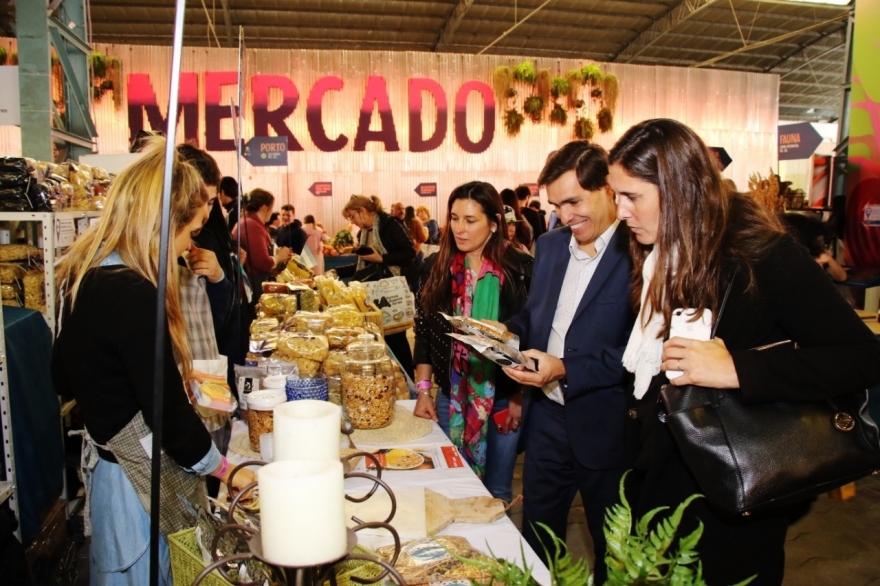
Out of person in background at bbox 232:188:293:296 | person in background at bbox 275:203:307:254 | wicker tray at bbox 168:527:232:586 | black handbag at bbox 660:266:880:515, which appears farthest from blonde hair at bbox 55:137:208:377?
person in background at bbox 275:203:307:254

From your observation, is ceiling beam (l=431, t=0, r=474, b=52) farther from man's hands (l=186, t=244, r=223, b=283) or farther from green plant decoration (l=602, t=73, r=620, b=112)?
man's hands (l=186, t=244, r=223, b=283)

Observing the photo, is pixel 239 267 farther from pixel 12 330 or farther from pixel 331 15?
pixel 331 15

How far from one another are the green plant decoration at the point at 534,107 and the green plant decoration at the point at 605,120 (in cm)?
115

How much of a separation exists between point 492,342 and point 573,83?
38.5 feet

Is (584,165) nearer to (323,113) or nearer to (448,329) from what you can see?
(448,329)

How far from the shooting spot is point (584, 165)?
2.19 meters

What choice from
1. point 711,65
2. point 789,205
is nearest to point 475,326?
point 789,205

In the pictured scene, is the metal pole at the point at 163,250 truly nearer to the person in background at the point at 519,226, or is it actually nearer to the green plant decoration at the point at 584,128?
the person in background at the point at 519,226

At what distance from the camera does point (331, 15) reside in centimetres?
1405

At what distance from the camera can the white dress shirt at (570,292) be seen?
88.1 inches

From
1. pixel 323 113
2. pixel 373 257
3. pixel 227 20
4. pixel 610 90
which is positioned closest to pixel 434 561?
pixel 373 257

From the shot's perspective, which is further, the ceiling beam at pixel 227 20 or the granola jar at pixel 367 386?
the ceiling beam at pixel 227 20

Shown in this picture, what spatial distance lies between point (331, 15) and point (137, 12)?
397 centimetres

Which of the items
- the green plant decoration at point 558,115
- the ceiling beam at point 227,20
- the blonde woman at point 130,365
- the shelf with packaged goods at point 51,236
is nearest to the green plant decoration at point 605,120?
the green plant decoration at point 558,115
